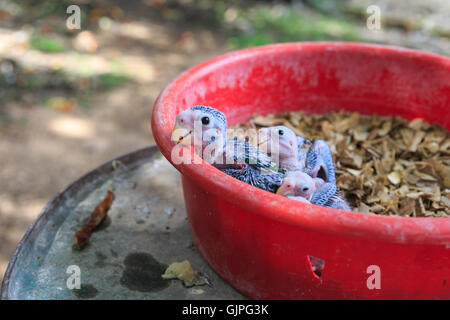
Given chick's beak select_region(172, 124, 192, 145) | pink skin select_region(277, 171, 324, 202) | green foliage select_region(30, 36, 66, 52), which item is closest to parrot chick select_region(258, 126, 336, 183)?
pink skin select_region(277, 171, 324, 202)

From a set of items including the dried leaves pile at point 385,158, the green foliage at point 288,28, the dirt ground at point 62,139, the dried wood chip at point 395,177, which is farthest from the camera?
the green foliage at point 288,28

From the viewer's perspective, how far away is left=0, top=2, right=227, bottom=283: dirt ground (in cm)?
226

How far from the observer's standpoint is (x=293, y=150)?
1146 millimetres

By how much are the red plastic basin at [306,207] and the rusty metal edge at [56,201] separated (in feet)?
1.07

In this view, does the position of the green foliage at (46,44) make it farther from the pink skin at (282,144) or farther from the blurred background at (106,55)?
the pink skin at (282,144)

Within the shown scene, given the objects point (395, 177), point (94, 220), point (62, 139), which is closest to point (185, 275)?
point (94, 220)

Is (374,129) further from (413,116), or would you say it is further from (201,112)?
(201,112)

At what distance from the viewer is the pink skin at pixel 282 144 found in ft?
3.68

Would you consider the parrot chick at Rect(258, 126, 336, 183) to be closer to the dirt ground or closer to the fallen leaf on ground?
the fallen leaf on ground

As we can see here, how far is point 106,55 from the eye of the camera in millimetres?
3453

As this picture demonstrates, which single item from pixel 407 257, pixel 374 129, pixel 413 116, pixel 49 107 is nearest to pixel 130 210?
pixel 407 257

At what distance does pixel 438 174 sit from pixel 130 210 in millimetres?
962
